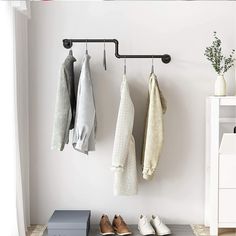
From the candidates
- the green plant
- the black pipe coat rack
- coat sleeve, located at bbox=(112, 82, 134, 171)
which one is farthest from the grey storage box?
the green plant

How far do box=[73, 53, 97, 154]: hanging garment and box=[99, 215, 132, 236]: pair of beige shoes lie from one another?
543 mm

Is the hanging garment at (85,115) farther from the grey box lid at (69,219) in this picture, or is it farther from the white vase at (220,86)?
the white vase at (220,86)

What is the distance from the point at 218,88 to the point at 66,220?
1.38 meters

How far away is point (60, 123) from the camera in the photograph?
273cm

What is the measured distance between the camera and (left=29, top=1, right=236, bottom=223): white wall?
2965mm

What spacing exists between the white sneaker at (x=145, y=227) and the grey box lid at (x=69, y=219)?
375mm

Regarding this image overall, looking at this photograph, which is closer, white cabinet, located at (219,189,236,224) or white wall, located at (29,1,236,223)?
white cabinet, located at (219,189,236,224)

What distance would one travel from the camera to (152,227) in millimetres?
2875

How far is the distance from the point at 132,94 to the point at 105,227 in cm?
97

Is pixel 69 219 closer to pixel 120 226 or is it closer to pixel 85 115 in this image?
pixel 120 226

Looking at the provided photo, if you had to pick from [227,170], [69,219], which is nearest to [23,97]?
[69,219]

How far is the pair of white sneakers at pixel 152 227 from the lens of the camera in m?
2.80

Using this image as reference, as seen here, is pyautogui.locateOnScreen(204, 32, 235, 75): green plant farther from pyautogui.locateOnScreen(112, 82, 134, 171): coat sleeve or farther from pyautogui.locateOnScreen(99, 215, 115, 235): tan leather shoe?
pyautogui.locateOnScreen(99, 215, 115, 235): tan leather shoe

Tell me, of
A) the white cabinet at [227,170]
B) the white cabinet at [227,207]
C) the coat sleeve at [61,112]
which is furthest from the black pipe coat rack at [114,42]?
the white cabinet at [227,207]
